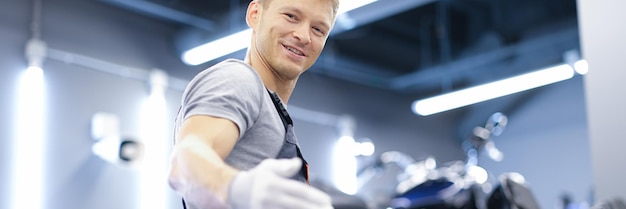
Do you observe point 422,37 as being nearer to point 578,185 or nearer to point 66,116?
point 578,185

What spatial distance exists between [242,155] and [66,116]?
5.59 metres

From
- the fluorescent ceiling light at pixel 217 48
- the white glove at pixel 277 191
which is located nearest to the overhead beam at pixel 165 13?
the fluorescent ceiling light at pixel 217 48

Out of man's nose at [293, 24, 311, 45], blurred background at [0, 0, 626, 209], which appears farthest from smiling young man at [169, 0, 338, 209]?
blurred background at [0, 0, 626, 209]

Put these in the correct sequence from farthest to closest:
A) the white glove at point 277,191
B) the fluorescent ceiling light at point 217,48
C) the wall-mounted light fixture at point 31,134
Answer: the fluorescent ceiling light at point 217,48 < the wall-mounted light fixture at point 31,134 < the white glove at point 277,191

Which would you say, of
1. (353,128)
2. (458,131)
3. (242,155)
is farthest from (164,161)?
(242,155)

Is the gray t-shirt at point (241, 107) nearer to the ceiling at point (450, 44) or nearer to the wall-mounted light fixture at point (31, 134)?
the wall-mounted light fixture at point (31, 134)

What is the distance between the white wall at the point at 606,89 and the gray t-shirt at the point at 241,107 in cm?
209

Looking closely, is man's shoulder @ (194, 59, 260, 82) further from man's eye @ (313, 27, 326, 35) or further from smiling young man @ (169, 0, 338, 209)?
man's eye @ (313, 27, 326, 35)

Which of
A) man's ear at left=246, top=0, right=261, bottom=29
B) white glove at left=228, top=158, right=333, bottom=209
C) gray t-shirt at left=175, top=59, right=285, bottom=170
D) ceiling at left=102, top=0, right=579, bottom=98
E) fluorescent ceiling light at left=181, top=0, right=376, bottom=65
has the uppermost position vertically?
ceiling at left=102, top=0, right=579, bottom=98

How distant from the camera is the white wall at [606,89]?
3383mm

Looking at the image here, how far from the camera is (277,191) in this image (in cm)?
114

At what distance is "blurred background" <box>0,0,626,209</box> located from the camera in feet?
20.9

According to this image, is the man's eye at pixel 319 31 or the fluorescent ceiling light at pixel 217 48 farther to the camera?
the fluorescent ceiling light at pixel 217 48

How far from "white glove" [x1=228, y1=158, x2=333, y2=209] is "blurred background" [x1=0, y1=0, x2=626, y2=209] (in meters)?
1.84
